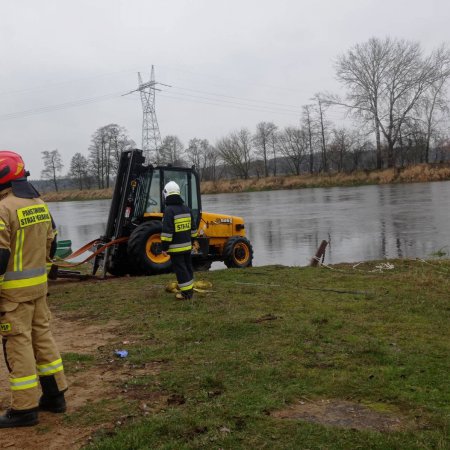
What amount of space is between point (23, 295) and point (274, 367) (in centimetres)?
227

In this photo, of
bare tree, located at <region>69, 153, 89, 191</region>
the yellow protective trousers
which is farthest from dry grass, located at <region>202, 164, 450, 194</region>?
the yellow protective trousers

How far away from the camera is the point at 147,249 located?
10.6 m

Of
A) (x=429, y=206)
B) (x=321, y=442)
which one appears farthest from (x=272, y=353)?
(x=429, y=206)

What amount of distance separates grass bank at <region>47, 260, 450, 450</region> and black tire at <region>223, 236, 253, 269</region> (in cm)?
375

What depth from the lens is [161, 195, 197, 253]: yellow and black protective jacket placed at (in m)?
7.86

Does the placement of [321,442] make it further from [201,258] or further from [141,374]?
[201,258]

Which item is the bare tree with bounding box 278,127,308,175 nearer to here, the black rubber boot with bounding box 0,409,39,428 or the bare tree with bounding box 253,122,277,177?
the bare tree with bounding box 253,122,277,177

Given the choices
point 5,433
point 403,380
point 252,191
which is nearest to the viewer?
point 5,433

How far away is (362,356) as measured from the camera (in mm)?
5023

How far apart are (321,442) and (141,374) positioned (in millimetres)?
1930

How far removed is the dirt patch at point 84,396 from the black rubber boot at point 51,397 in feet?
0.16

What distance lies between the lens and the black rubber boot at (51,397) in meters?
3.83

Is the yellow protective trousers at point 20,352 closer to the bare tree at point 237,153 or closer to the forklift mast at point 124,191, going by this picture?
the forklift mast at point 124,191

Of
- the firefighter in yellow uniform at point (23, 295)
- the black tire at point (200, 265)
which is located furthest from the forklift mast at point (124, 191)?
the firefighter in yellow uniform at point (23, 295)
